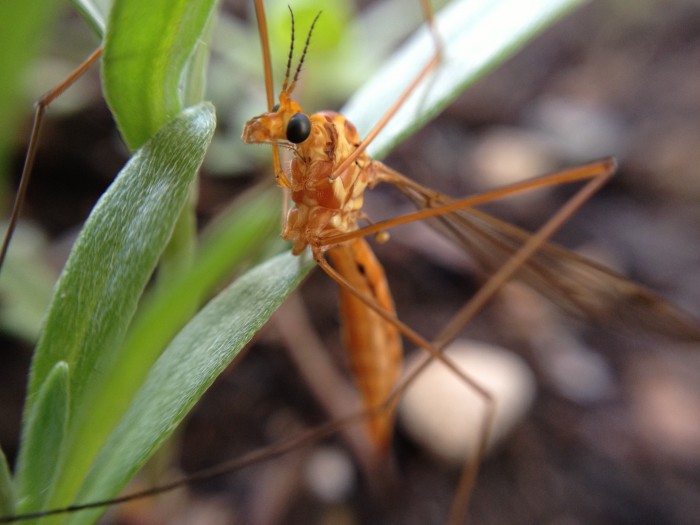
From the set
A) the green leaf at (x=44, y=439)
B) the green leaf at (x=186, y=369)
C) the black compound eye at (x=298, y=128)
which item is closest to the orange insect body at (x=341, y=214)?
the black compound eye at (x=298, y=128)

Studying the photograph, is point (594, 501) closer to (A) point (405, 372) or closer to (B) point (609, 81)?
(A) point (405, 372)

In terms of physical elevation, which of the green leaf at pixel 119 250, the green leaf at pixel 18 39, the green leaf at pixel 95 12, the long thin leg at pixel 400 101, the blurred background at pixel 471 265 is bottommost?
the blurred background at pixel 471 265

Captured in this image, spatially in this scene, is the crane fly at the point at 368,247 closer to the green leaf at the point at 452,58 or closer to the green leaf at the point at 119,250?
the green leaf at the point at 452,58

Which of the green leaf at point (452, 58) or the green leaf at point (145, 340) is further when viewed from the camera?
the green leaf at point (452, 58)

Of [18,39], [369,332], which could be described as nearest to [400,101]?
[369,332]

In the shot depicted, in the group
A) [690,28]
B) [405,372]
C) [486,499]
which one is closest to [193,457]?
[405,372]

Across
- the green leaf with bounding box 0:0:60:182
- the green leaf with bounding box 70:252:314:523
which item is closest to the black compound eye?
the green leaf with bounding box 70:252:314:523
